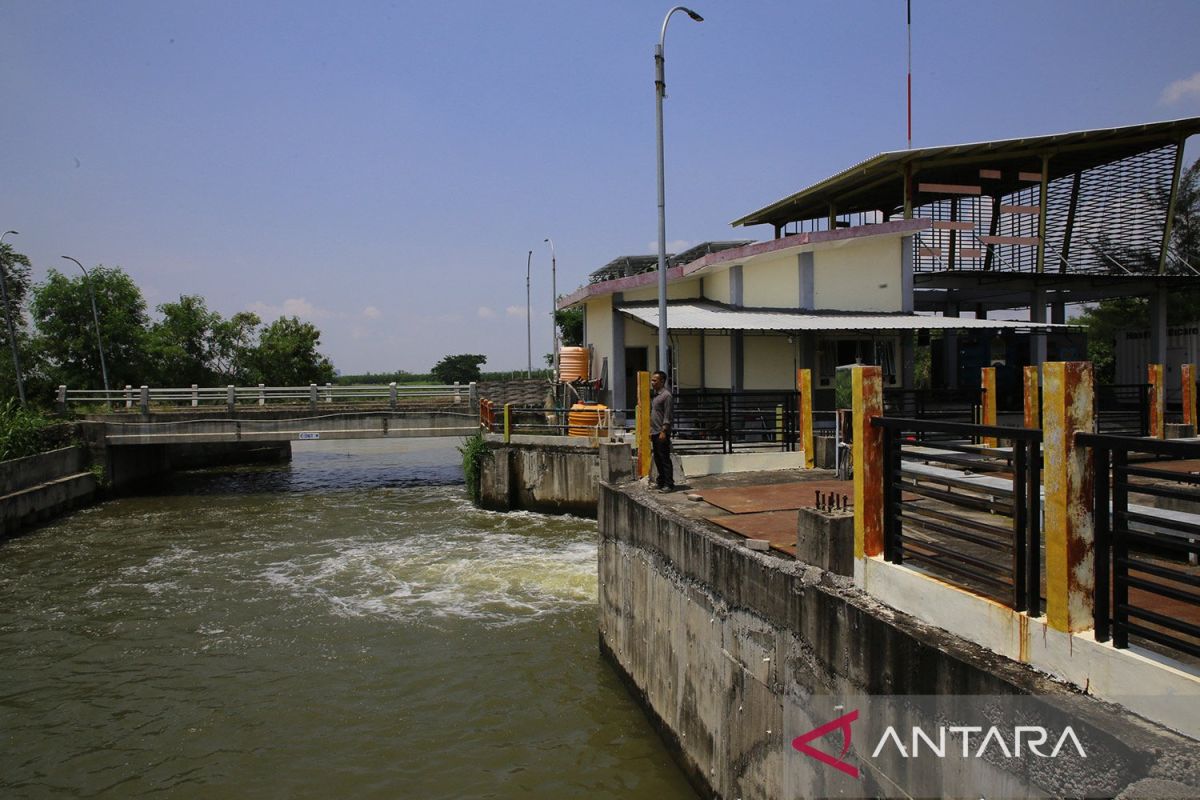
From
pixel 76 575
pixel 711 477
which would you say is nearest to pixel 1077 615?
pixel 711 477

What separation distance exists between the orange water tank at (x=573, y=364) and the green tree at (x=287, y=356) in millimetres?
27860

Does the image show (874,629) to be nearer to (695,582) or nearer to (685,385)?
(695,582)

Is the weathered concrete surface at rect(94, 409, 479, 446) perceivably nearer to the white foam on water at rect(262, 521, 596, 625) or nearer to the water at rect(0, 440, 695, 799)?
the water at rect(0, 440, 695, 799)

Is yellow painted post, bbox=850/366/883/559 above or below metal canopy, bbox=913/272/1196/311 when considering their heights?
below

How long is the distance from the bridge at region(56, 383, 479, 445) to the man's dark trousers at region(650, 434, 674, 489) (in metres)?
16.9

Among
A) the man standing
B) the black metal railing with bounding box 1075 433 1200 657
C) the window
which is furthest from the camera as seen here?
the window

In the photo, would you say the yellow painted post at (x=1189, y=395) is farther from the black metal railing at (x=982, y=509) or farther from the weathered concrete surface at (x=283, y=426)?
the weathered concrete surface at (x=283, y=426)

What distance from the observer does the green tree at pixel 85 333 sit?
37.8 m

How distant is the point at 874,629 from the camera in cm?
469

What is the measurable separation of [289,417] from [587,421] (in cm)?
1218

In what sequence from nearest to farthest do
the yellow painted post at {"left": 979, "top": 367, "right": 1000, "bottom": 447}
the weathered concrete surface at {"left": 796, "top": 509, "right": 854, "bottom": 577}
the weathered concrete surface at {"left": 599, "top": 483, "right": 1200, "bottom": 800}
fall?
the weathered concrete surface at {"left": 599, "top": 483, "right": 1200, "bottom": 800} → the weathered concrete surface at {"left": 796, "top": 509, "right": 854, "bottom": 577} → the yellow painted post at {"left": 979, "top": 367, "right": 1000, "bottom": 447}

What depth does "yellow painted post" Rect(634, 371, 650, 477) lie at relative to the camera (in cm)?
1083

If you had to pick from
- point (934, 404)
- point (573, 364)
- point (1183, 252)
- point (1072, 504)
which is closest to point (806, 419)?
point (1072, 504)

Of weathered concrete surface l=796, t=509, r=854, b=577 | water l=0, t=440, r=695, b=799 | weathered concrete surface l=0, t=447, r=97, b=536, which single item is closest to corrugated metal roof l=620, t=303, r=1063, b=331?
water l=0, t=440, r=695, b=799
